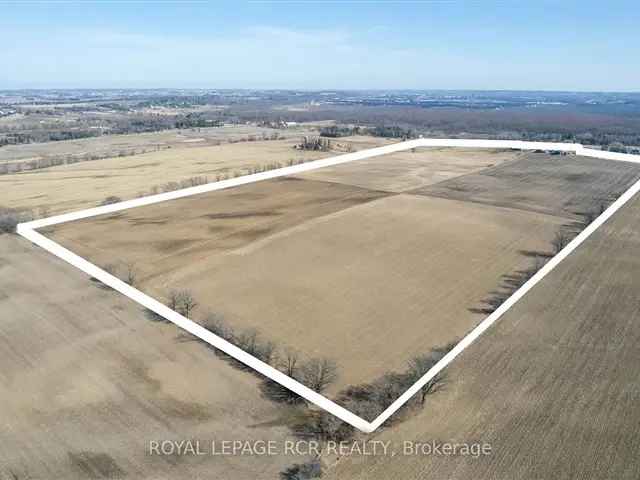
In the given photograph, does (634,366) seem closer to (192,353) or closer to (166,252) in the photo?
(192,353)

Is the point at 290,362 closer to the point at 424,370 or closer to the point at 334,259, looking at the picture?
the point at 424,370

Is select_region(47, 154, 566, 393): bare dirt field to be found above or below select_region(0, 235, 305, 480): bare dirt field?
above

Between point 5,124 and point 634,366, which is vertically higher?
point 5,124

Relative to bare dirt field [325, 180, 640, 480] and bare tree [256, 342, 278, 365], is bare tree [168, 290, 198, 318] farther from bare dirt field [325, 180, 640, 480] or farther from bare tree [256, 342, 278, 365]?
bare dirt field [325, 180, 640, 480]

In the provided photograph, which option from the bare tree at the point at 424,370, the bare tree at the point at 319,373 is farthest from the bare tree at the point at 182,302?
the bare tree at the point at 424,370

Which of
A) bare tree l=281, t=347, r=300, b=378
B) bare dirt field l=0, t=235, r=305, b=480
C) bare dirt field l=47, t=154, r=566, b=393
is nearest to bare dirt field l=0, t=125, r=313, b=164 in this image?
bare dirt field l=47, t=154, r=566, b=393

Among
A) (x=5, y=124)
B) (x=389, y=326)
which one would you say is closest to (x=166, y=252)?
(x=389, y=326)

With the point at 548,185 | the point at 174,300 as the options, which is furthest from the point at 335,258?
the point at 548,185
